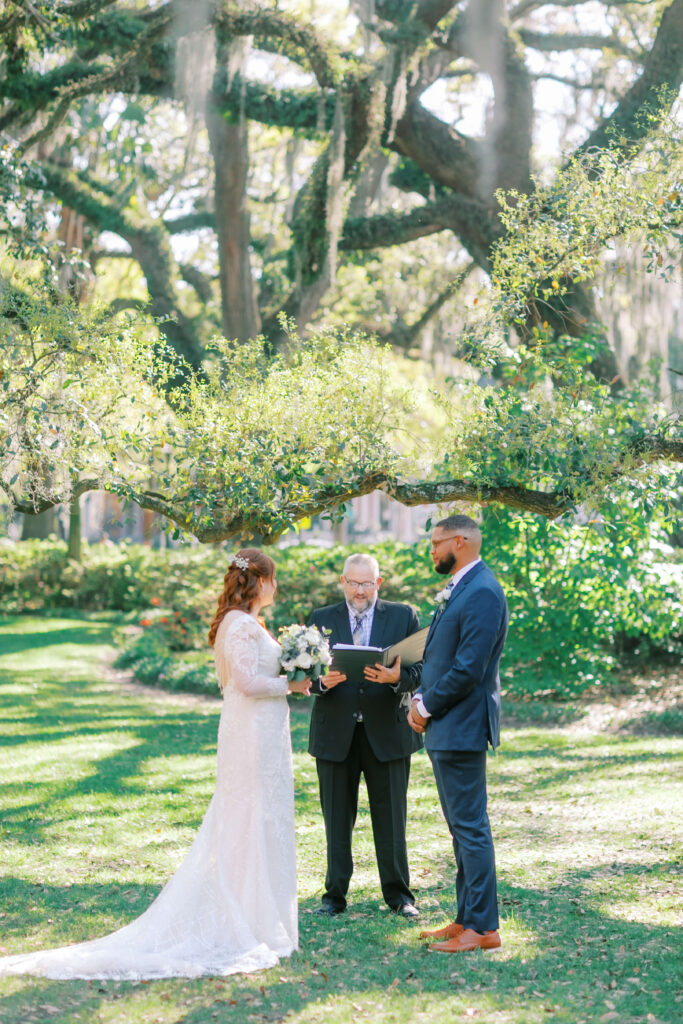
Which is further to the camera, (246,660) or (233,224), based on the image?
(233,224)

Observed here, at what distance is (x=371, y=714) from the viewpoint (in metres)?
5.55

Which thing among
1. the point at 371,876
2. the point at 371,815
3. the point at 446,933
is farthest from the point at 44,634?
the point at 446,933

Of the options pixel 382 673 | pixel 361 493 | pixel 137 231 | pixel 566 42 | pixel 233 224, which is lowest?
pixel 382 673

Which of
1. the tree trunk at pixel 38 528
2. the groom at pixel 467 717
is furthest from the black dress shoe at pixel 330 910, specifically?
the tree trunk at pixel 38 528

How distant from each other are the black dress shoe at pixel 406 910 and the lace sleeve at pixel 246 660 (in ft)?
4.80

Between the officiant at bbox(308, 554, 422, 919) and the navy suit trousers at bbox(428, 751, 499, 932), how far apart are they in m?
0.62

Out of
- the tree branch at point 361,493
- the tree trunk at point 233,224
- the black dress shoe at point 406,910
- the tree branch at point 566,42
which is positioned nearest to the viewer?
the black dress shoe at point 406,910

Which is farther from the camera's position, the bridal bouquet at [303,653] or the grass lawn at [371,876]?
the bridal bouquet at [303,653]

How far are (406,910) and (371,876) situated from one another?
89cm

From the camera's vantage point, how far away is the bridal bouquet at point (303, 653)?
4.98 metres

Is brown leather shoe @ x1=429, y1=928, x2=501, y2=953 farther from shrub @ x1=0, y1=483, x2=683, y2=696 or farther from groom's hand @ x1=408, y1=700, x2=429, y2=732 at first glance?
shrub @ x1=0, y1=483, x2=683, y2=696

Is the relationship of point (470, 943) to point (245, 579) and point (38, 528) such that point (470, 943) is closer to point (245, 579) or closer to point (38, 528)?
point (245, 579)

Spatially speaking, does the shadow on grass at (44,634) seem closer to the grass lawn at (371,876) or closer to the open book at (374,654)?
the grass lawn at (371,876)

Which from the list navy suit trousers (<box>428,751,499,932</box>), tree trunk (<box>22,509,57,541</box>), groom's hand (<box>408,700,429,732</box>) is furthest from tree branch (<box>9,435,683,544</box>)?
tree trunk (<box>22,509,57,541</box>)
